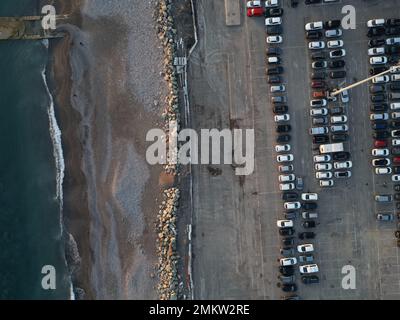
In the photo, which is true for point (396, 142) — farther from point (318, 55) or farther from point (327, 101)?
point (318, 55)

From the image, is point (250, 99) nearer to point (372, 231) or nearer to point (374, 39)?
point (374, 39)

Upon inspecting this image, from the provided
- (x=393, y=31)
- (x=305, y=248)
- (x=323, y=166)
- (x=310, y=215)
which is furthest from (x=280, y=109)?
(x=305, y=248)

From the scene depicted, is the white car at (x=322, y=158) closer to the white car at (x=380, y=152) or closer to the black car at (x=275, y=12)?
the white car at (x=380, y=152)

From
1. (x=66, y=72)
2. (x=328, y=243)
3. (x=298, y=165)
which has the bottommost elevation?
(x=328, y=243)

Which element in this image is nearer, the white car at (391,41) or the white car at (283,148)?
the white car at (391,41)

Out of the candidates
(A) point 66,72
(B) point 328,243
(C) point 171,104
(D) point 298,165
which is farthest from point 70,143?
(B) point 328,243

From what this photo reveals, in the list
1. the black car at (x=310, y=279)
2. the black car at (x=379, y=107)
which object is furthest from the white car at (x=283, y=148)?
the black car at (x=310, y=279)
